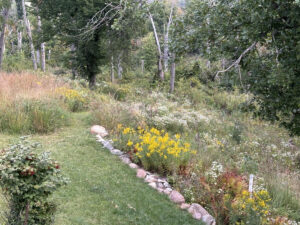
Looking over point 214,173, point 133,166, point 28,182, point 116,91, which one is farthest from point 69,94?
point 28,182

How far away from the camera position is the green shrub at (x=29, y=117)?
716 centimetres

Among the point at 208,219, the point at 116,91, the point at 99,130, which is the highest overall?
the point at 116,91

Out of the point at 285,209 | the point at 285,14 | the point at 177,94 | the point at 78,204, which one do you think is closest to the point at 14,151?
the point at 78,204

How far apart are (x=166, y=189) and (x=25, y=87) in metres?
6.51

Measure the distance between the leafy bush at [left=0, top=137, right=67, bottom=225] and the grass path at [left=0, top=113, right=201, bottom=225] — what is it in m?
0.91

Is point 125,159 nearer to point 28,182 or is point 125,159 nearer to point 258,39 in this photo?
point 28,182

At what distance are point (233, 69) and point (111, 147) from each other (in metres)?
4.16

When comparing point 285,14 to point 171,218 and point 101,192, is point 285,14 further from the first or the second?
point 101,192

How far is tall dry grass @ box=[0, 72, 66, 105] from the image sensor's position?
26.3ft

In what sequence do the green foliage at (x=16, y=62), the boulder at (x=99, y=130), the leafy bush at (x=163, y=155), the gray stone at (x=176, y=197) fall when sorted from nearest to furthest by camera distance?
the gray stone at (x=176, y=197) < the leafy bush at (x=163, y=155) < the boulder at (x=99, y=130) < the green foliage at (x=16, y=62)

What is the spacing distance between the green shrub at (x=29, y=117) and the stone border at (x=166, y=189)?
1.99 m

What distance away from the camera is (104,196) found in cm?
450

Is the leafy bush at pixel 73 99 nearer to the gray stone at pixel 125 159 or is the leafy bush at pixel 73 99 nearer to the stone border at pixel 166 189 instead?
the stone border at pixel 166 189

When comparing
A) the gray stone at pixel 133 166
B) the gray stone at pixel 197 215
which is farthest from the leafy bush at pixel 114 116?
the gray stone at pixel 197 215
